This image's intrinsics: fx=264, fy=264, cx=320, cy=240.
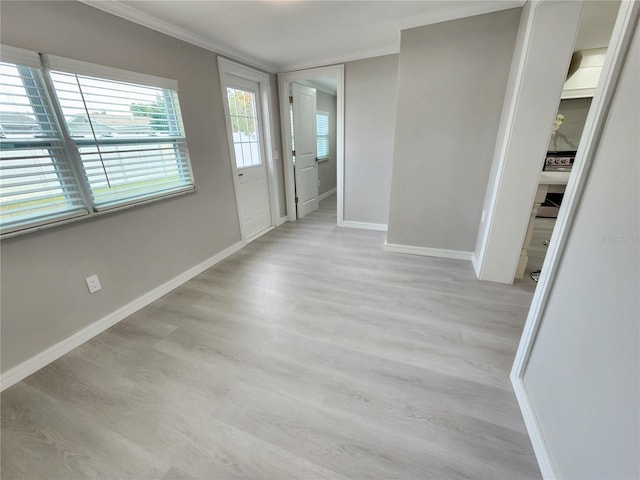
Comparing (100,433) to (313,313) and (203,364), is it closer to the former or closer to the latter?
(203,364)

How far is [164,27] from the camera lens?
82.3 inches

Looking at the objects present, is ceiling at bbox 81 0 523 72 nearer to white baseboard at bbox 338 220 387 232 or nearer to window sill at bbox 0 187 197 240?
window sill at bbox 0 187 197 240

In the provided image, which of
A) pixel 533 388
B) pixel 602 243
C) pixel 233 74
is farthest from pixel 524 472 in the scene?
pixel 233 74

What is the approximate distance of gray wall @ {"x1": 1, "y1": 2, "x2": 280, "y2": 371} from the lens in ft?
4.95

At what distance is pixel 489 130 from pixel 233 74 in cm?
270

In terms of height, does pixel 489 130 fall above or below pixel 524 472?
above

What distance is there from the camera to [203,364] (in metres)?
1.63

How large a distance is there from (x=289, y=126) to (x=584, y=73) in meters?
3.97

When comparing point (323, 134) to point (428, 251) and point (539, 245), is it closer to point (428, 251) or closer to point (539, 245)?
point (428, 251)

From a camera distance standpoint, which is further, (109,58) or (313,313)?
A: (313,313)

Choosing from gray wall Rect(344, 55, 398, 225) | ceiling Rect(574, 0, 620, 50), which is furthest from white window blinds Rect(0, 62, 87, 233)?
ceiling Rect(574, 0, 620, 50)

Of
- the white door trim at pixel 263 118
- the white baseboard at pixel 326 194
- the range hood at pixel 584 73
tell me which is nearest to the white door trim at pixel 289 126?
the white door trim at pixel 263 118

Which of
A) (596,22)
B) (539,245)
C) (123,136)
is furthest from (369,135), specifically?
(123,136)

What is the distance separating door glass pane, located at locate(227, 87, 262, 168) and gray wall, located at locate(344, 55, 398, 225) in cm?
121
